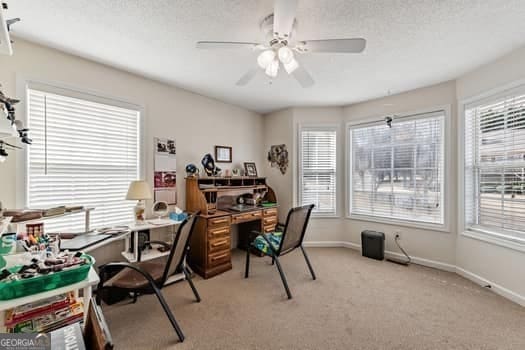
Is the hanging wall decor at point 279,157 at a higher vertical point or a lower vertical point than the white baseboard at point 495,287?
higher

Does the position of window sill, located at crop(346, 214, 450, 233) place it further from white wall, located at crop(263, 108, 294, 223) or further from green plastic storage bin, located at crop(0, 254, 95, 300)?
green plastic storage bin, located at crop(0, 254, 95, 300)

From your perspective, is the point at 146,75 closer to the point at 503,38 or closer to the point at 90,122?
the point at 90,122

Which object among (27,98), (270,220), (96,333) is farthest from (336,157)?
(27,98)

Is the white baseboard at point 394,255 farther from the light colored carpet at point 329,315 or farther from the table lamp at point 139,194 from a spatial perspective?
the table lamp at point 139,194

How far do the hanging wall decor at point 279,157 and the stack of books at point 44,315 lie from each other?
332 centimetres

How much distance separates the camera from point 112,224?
2.64m

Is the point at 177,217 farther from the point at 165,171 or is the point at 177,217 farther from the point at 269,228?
the point at 269,228

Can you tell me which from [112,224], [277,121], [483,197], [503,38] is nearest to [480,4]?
[503,38]

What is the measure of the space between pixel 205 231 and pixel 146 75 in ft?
6.91

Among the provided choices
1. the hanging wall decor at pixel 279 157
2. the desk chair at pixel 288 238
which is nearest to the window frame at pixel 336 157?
the hanging wall decor at pixel 279 157

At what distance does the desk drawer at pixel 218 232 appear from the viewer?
2887mm

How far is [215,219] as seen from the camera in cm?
294

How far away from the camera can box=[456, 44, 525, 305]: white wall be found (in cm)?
228

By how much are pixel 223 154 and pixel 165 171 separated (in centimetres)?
106
